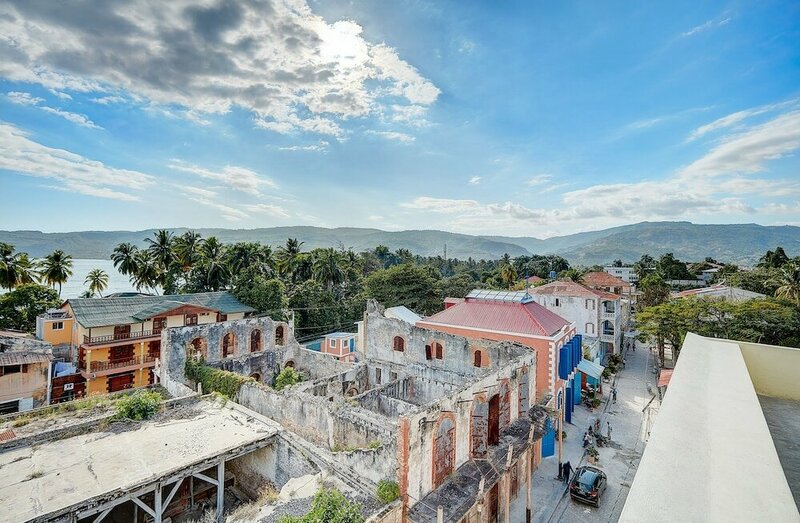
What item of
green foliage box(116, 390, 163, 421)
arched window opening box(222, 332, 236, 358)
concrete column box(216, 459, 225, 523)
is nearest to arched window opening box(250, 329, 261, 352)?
arched window opening box(222, 332, 236, 358)

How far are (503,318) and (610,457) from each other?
8.92 meters

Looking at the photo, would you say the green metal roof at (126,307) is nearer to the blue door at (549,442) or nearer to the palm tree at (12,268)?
the palm tree at (12,268)

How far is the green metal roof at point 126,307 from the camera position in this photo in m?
29.2

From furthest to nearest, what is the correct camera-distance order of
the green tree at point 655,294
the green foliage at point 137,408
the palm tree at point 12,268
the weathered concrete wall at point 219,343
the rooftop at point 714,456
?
the green tree at point 655,294, the palm tree at point 12,268, the weathered concrete wall at point 219,343, the green foliage at point 137,408, the rooftop at point 714,456

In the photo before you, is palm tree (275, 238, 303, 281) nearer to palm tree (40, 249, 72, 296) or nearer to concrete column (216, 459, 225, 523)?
palm tree (40, 249, 72, 296)

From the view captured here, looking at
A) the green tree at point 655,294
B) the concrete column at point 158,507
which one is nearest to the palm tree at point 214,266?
the concrete column at point 158,507

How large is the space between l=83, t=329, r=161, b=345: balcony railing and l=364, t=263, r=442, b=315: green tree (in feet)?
83.5

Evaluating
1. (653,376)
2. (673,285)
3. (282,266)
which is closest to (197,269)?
(282,266)

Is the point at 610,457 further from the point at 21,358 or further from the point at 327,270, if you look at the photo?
the point at 327,270

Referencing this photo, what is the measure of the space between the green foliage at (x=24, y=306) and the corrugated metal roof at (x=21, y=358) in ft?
43.0

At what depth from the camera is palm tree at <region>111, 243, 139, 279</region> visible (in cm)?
4484

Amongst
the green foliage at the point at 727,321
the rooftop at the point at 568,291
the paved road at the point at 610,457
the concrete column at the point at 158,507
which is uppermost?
the rooftop at the point at 568,291

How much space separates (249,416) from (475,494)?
32.6ft

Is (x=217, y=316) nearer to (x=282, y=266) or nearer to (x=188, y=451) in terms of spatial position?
(x=282, y=266)
